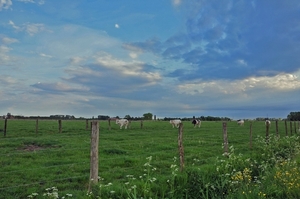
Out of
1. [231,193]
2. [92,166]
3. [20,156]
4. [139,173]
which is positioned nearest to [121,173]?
[139,173]

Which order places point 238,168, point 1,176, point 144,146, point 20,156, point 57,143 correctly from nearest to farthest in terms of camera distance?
point 238,168 < point 1,176 < point 20,156 < point 144,146 < point 57,143

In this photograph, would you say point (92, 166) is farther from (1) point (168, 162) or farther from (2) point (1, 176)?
(1) point (168, 162)

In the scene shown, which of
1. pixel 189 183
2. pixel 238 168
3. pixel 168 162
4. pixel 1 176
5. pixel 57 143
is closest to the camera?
pixel 189 183

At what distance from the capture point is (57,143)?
18.7 meters

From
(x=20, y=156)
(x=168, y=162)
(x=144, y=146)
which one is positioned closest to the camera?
(x=168, y=162)

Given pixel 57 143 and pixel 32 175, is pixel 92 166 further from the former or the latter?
pixel 57 143

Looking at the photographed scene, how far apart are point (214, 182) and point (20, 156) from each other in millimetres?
10485

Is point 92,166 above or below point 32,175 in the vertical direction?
above

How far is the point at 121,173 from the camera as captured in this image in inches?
413

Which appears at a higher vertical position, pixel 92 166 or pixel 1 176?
pixel 92 166

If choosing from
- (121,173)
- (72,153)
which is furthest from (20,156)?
(121,173)

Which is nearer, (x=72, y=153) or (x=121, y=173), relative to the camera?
(x=121, y=173)

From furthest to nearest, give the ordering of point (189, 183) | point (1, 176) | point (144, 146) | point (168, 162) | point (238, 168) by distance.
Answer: point (144, 146)
point (168, 162)
point (1, 176)
point (238, 168)
point (189, 183)

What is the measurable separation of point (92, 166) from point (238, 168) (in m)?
4.55
